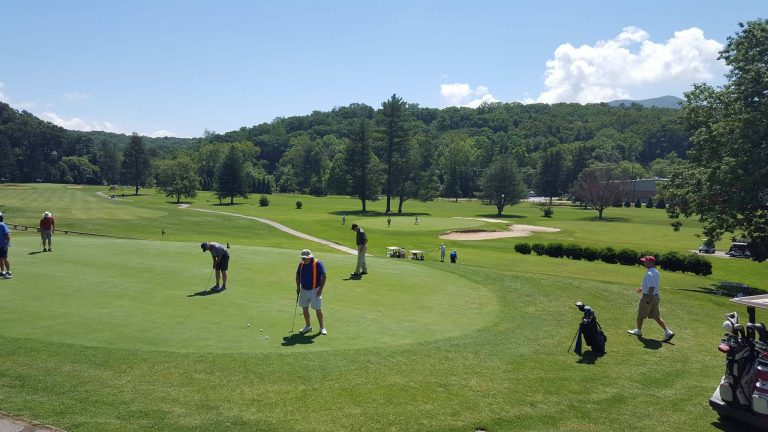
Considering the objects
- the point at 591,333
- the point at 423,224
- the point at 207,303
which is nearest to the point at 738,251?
the point at 423,224

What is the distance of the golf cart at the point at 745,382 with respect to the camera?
28.7 feet

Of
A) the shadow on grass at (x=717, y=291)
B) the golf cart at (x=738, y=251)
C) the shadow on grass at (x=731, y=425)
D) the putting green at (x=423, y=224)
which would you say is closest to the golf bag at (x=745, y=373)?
the shadow on grass at (x=731, y=425)

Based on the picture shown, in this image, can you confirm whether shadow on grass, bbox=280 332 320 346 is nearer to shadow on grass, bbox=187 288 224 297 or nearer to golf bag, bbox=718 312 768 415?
shadow on grass, bbox=187 288 224 297

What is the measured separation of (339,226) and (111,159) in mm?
164671

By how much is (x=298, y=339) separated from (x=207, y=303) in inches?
161

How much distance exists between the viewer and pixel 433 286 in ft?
63.9

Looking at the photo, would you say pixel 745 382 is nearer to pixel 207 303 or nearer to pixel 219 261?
pixel 207 303

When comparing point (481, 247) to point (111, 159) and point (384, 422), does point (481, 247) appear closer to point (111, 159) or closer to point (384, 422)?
point (384, 422)

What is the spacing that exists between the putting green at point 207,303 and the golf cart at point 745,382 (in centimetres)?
615

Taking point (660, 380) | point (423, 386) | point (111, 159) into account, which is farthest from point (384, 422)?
point (111, 159)

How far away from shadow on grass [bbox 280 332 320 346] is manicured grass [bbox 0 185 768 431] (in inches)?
3.4

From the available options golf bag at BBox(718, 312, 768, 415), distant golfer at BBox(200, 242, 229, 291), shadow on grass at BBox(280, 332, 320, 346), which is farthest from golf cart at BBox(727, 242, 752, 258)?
shadow on grass at BBox(280, 332, 320, 346)

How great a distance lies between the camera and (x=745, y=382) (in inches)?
358

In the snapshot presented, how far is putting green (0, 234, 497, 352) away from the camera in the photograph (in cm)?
1223
